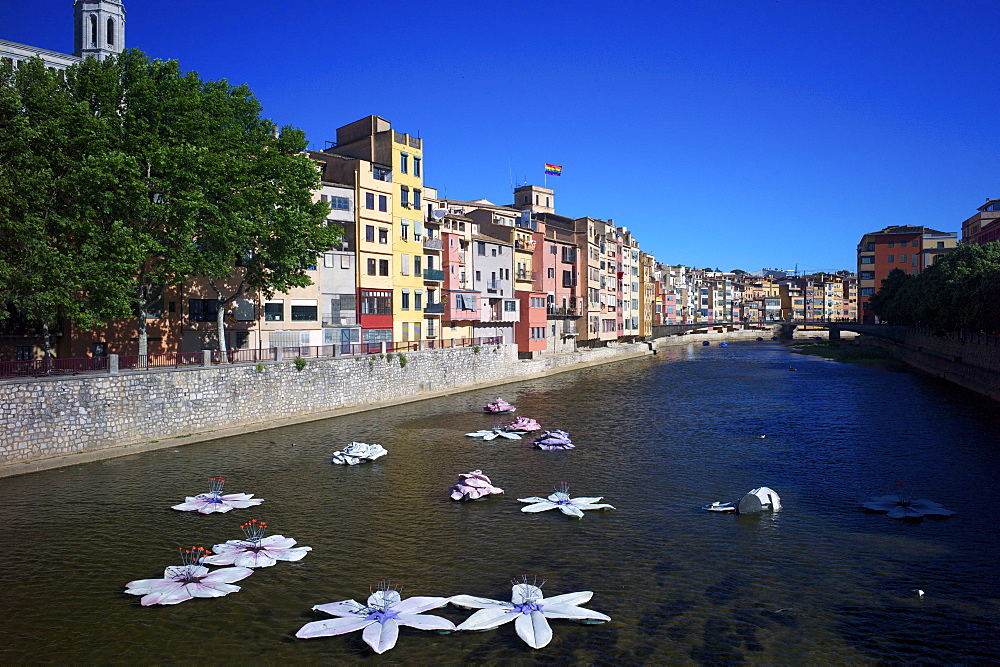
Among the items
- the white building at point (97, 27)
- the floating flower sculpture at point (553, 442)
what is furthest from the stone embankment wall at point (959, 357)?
the white building at point (97, 27)

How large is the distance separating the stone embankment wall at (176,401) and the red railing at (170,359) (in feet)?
2.96

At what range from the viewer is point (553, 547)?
63.3ft

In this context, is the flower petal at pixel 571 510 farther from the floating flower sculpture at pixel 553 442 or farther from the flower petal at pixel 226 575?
the floating flower sculpture at pixel 553 442

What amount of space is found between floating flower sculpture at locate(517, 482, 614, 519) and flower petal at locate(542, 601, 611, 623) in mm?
7233

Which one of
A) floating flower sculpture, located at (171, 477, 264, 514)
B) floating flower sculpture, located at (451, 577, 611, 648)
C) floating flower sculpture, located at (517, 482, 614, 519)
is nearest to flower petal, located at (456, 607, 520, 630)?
floating flower sculpture, located at (451, 577, 611, 648)

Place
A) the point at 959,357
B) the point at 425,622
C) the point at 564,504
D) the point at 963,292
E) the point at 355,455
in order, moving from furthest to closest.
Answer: the point at 959,357, the point at 963,292, the point at 355,455, the point at 564,504, the point at 425,622

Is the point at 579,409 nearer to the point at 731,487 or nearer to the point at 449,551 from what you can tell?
the point at 731,487

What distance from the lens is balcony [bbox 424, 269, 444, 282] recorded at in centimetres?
5994

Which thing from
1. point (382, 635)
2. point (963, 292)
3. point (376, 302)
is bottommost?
point (382, 635)

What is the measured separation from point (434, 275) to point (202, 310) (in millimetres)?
22814

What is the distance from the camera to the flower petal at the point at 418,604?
1477 cm

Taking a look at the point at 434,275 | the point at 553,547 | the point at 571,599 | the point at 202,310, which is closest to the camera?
the point at 571,599

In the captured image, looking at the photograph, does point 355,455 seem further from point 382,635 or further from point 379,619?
point 382,635

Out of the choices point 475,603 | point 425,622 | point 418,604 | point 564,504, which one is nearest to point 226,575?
point 418,604
